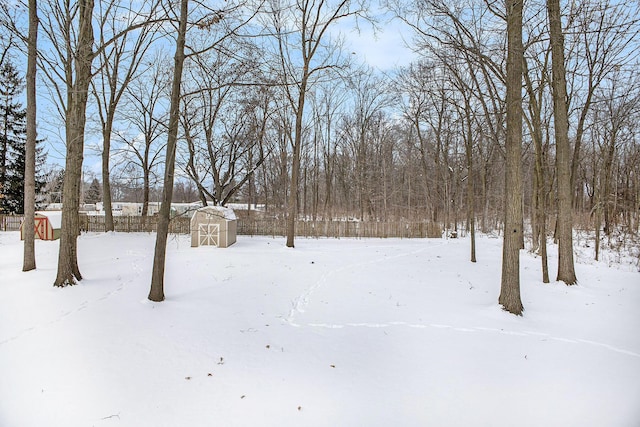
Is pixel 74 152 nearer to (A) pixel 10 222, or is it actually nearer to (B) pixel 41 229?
(B) pixel 41 229

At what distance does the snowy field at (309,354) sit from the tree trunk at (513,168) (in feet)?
1.57

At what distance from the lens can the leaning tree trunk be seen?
6621 millimetres

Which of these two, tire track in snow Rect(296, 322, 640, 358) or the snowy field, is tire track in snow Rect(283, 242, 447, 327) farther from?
tire track in snow Rect(296, 322, 640, 358)

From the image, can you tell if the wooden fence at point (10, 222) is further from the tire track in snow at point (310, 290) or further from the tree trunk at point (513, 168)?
the tree trunk at point (513, 168)

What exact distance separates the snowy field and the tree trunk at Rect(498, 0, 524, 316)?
479mm

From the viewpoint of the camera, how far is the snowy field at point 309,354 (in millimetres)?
3148

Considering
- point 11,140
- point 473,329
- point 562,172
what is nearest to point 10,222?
point 11,140

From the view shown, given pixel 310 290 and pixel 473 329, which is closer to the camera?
pixel 473 329

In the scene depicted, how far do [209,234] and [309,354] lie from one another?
10233 mm

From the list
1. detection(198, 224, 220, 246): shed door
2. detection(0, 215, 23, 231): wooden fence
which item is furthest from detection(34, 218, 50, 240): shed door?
detection(0, 215, 23, 231): wooden fence

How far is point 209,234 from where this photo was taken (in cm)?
1355

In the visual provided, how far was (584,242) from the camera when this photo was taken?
1655 cm

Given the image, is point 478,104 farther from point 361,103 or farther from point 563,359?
point 361,103

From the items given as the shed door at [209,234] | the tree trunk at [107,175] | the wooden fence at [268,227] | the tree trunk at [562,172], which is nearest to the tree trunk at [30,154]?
the shed door at [209,234]
